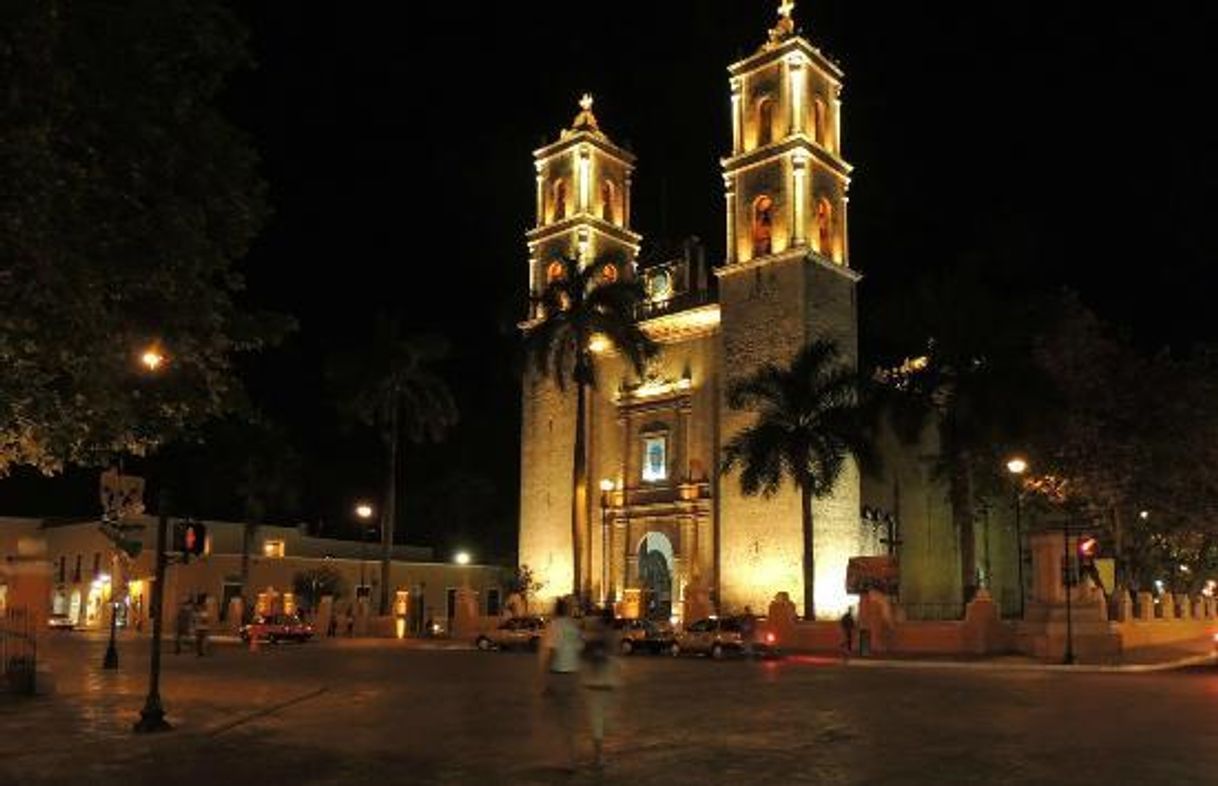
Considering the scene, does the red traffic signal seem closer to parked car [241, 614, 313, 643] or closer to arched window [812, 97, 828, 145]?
arched window [812, 97, 828, 145]

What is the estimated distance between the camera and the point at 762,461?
40.6m

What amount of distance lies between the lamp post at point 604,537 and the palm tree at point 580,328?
28.1ft

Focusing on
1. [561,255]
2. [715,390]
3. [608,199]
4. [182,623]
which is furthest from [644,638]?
[608,199]

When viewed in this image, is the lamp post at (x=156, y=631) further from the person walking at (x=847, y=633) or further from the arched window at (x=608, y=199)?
the arched window at (x=608, y=199)

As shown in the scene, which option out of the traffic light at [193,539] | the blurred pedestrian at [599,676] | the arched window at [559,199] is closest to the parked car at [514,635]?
the traffic light at [193,539]

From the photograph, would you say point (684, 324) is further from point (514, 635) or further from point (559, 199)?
point (514, 635)

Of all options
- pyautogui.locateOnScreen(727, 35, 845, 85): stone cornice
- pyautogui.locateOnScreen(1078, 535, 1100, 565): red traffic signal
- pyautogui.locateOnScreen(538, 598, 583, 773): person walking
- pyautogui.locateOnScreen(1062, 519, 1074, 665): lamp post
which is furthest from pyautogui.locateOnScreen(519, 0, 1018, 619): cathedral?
pyautogui.locateOnScreen(538, 598, 583, 773): person walking

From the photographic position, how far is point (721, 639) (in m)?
35.4

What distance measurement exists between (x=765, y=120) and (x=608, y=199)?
11.5 meters

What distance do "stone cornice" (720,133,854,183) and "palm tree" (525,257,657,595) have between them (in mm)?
8839

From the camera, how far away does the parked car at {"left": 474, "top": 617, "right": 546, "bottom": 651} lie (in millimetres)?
40219

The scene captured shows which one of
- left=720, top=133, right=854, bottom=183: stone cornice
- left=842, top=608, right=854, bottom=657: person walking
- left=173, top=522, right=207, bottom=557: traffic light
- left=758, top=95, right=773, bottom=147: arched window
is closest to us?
left=173, top=522, right=207, bottom=557: traffic light

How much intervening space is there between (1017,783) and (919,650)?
81.9 feet

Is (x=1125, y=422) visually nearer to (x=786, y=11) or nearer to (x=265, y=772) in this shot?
(x=786, y=11)
